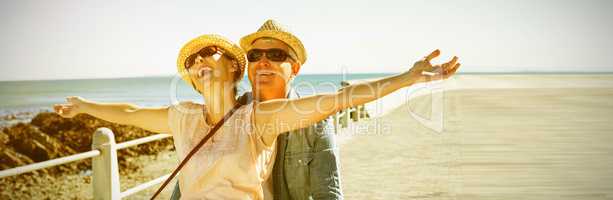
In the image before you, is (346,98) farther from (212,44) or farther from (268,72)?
(268,72)

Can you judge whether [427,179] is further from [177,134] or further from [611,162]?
[177,134]

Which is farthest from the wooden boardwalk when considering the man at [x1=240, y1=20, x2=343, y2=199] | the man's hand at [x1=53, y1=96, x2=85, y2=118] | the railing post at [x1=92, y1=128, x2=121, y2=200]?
the man's hand at [x1=53, y1=96, x2=85, y2=118]

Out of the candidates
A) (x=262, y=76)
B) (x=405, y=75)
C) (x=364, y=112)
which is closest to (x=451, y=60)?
(x=405, y=75)

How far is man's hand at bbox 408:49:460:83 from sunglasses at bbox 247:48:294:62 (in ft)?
3.54

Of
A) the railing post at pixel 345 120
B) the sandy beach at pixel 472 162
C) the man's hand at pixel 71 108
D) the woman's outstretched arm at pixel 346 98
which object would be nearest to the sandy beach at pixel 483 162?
the sandy beach at pixel 472 162

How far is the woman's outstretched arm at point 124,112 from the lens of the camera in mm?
2643

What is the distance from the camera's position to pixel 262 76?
3.13 metres

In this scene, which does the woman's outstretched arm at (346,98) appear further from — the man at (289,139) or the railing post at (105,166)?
the railing post at (105,166)

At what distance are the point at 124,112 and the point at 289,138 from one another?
0.82m

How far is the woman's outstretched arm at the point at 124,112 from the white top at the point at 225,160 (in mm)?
168

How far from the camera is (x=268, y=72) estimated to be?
310 centimetres

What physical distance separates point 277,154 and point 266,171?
0.30 meters

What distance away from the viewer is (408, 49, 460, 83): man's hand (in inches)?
86.7

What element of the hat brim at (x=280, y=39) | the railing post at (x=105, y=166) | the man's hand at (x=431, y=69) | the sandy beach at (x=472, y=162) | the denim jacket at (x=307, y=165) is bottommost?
the sandy beach at (x=472, y=162)
